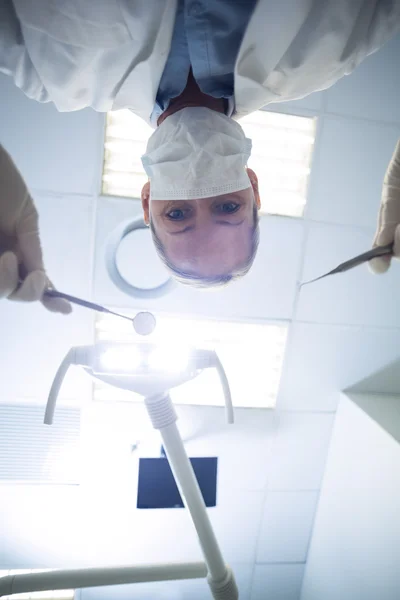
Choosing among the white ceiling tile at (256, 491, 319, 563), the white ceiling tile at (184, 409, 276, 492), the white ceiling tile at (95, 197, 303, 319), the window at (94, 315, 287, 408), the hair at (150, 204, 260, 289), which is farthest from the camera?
the white ceiling tile at (256, 491, 319, 563)

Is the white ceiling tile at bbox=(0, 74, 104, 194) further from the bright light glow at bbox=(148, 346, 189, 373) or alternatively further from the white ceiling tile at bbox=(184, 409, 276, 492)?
the white ceiling tile at bbox=(184, 409, 276, 492)

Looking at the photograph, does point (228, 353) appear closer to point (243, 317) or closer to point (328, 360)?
point (243, 317)

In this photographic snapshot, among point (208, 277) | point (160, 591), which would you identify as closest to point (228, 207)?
point (208, 277)

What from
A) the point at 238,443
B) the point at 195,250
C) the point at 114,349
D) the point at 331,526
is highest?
the point at 195,250

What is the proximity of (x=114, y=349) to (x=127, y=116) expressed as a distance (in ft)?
2.87

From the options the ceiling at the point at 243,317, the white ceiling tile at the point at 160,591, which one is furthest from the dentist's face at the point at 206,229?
the white ceiling tile at the point at 160,591

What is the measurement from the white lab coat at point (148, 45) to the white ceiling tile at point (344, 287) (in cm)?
65

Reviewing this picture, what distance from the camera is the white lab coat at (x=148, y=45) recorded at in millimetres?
889

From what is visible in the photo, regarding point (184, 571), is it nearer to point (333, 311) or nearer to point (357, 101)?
point (333, 311)

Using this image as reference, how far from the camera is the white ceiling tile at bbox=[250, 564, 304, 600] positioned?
213 cm

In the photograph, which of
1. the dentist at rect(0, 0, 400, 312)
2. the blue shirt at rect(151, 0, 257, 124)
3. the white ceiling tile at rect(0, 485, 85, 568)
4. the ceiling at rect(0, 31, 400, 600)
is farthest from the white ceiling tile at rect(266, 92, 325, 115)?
the white ceiling tile at rect(0, 485, 85, 568)

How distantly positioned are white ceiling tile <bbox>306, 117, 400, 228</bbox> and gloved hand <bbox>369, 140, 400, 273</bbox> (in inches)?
23.2

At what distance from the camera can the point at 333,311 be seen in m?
1.68

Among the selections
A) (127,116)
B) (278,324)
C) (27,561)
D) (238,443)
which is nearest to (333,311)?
(278,324)
